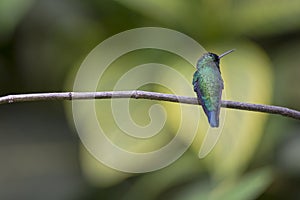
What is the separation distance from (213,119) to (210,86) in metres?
0.08

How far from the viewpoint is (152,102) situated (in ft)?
4.76

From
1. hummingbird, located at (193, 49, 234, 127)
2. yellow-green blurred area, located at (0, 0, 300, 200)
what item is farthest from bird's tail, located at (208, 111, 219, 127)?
yellow-green blurred area, located at (0, 0, 300, 200)

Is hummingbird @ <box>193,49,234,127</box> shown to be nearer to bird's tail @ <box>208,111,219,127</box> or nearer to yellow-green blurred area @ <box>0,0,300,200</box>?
bird's tail @ <box>208,111,219,127</box>

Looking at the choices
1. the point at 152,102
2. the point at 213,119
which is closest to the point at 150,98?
the point at 213,119

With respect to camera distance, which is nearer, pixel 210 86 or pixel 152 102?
pixel 210 86

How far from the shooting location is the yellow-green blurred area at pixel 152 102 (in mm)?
1312

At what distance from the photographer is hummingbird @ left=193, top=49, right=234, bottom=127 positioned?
0.42 m

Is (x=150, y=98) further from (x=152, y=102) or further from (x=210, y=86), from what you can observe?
(x=152, y=102)

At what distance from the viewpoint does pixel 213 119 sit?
403mm

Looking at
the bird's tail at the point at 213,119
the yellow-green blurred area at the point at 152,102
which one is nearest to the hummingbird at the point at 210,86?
the bird's tail at the point at 213,119

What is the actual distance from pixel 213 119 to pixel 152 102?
1.05 m

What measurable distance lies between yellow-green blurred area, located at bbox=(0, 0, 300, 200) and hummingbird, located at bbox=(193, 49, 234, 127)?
0.63 metres

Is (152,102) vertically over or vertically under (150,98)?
over

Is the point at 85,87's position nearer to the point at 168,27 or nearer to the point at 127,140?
the point at 127,140
